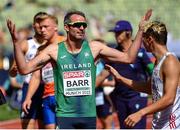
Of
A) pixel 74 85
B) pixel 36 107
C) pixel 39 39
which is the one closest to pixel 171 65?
pixel 74 85

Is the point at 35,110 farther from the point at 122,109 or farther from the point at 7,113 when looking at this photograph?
the point at 7,113

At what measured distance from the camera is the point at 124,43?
32.2 feet

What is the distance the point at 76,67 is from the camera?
7523mm

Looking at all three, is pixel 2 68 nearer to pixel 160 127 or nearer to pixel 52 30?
pixel 52 30

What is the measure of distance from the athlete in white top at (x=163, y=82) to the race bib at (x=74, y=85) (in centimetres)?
89

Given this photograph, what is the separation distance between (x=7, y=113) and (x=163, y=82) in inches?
470

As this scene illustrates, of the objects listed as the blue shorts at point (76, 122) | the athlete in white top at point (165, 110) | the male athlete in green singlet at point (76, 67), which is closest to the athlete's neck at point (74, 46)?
the male athlete in green singlet at point (76, 67)

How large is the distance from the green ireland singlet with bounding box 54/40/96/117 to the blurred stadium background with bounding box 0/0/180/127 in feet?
51.3

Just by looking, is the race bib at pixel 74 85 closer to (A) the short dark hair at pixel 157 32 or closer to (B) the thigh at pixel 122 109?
(A) the short dark hair at pixel 157 32

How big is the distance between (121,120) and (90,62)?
2797 millimetres

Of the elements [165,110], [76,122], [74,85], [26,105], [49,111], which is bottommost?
[49,111]

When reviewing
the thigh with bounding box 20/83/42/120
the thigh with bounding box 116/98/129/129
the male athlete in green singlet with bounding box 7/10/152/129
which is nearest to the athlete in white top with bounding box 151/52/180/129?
the male athlete in green singlet with bounding box 7/10/152/129

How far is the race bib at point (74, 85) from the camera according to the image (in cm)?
756

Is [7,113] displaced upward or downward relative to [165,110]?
downward
